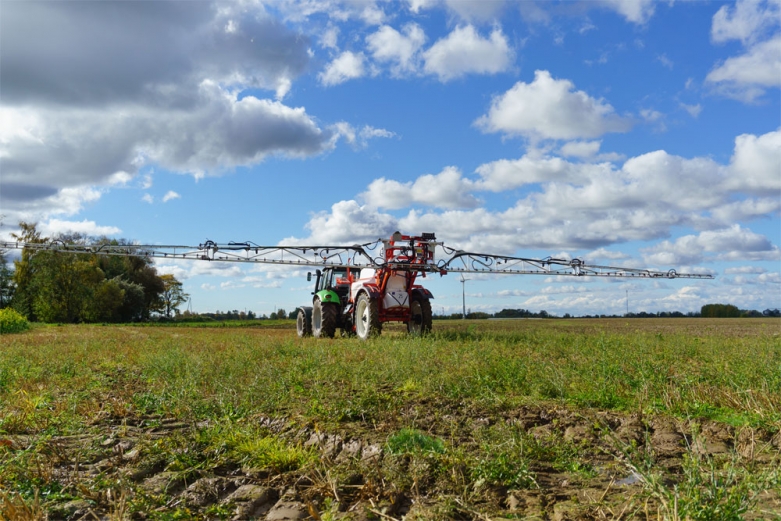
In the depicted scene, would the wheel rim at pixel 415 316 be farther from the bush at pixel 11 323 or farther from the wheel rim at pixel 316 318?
the bush at pixel 11 323

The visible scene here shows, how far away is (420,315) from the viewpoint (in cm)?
1653

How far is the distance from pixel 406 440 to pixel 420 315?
38.7 feet

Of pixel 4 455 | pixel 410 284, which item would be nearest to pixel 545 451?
pixel 4 455

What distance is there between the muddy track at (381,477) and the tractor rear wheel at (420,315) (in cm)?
1061

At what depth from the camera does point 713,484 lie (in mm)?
3086

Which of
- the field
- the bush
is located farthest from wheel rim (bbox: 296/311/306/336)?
the bush

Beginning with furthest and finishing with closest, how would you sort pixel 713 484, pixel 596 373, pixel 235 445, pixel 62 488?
pixel 596 373
pixel 235 445
pixel 62 488
pixel 713 484

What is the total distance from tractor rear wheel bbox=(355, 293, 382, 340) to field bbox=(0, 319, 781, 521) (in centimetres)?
650

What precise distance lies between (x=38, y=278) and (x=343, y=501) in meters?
46.4

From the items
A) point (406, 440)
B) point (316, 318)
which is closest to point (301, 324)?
point (316, 318)

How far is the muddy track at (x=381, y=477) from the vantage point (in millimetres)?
3551

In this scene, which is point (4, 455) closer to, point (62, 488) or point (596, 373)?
point (62, 488)

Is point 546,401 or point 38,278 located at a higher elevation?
point 38,278

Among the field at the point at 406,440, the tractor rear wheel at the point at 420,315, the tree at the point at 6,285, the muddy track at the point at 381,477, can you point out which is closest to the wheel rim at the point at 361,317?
the tractor rear wheel at the point at 420,315
